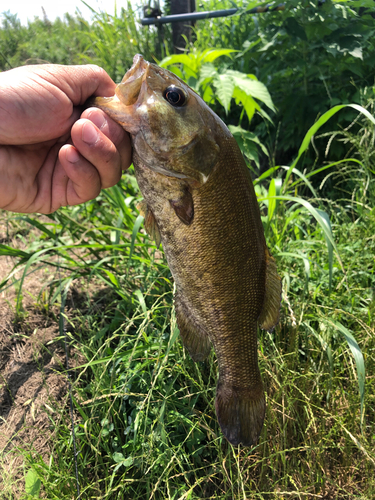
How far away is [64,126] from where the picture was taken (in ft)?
4.56

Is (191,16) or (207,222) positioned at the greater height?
(191,16)

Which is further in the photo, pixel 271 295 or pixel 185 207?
pixel 271 295

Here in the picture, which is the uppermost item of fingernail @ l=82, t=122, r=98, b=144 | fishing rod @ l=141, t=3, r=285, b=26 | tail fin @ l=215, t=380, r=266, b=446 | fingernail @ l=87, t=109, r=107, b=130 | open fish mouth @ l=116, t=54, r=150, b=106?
open fish mouth @ l=116, t=54, r=150, b=106

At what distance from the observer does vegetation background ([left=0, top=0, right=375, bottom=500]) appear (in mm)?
1758

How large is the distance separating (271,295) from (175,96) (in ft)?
2.29

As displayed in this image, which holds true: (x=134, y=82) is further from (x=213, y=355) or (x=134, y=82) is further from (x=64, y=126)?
(x=213, y=355)

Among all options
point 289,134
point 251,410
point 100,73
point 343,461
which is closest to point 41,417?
point 251,410

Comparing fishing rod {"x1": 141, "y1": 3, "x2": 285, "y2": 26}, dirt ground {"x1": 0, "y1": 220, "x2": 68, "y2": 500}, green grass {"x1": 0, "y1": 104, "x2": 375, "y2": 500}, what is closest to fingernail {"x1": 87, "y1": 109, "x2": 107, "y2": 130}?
green grass {"x1": 0, "y1": 104, "x2": 375, "y2": 500}

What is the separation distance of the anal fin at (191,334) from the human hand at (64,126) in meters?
0.55

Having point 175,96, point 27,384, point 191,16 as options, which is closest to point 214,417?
point 27,384

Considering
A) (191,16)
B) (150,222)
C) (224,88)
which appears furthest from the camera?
(191,16)

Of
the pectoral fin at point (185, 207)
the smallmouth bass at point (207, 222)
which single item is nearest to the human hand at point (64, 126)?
the smallmouth bass at point (207, 222)

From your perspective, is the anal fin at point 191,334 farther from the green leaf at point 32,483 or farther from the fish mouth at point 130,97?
the green leaf at point 32,483

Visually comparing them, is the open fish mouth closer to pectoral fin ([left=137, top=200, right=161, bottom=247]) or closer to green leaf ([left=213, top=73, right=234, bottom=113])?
pectoral fin ([left=137, top=200, right=161, bottom=247])
